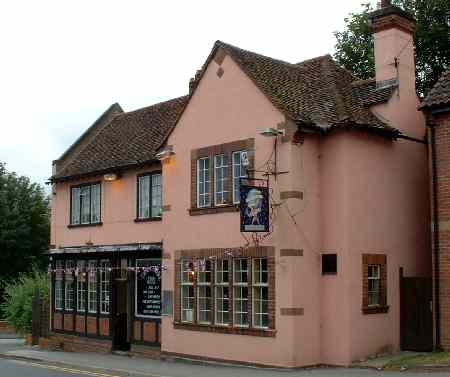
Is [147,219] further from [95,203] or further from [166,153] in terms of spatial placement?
[95,203]

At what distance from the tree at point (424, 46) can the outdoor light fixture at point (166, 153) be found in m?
12.9

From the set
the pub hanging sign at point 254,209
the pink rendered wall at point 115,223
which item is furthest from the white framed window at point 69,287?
the pub hanging sign at point 254,209

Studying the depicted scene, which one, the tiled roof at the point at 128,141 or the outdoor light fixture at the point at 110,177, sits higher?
the tiled roof at the point at 128,141

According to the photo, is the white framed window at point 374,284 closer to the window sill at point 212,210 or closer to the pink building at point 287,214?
the pink building at point 287,214

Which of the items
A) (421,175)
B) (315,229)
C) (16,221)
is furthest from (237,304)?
(16,221)

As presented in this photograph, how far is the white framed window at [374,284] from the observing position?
62.5ft

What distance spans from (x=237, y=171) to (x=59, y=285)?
11.5 metres

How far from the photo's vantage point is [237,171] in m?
19.8

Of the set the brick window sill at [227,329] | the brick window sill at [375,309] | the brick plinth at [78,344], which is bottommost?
the brick plinth at [78,344]

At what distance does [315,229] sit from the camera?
18906 millimetres

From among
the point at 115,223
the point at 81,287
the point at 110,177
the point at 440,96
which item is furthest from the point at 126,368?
the point at 440,96

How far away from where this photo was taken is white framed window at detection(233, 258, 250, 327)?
19344 millimetres

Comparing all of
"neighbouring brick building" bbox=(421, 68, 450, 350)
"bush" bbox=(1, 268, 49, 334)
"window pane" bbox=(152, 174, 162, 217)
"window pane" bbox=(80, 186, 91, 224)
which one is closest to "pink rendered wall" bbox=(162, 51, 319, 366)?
"window pane" bbox=(152, 174, 162, 217)

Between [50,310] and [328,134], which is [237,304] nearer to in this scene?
[328,134]
